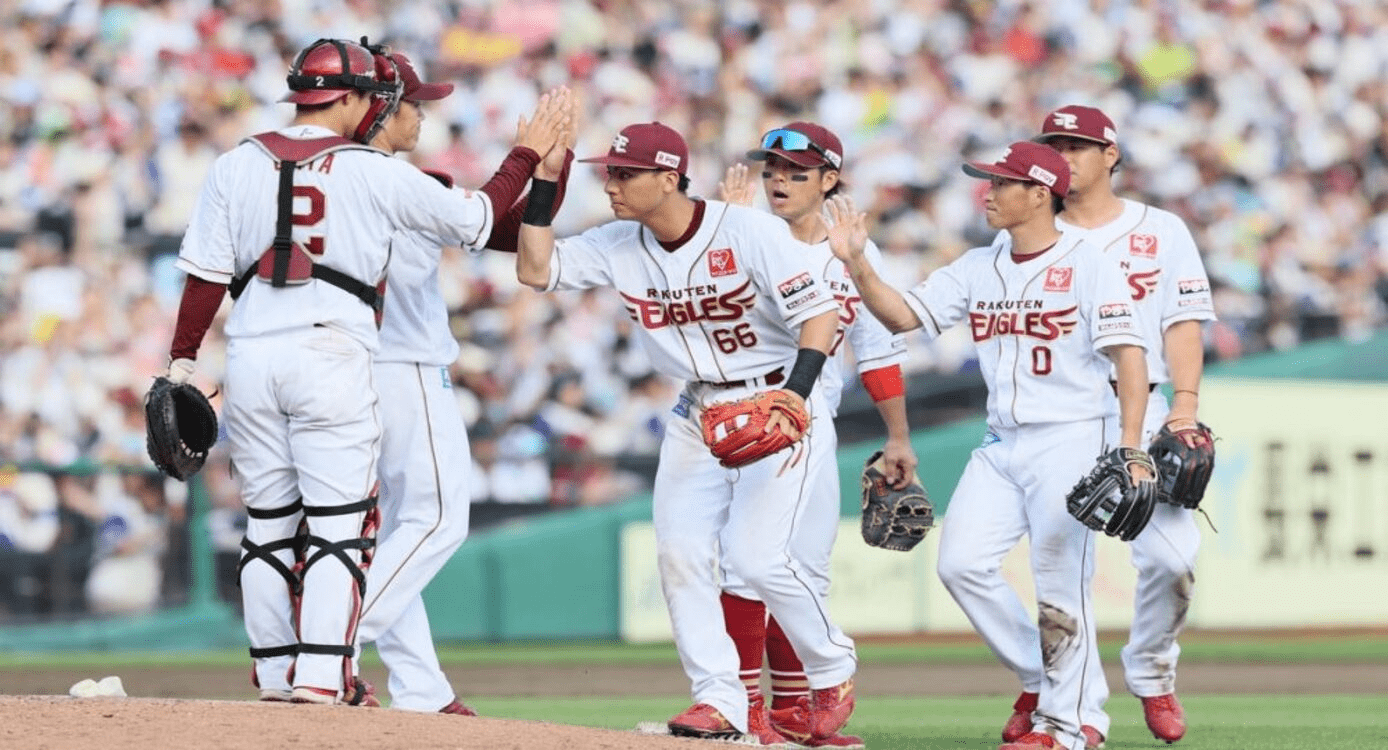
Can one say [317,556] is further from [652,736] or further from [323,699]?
[652,736]

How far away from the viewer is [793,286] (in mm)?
6348

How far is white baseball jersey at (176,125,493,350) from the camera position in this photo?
19.0 feet

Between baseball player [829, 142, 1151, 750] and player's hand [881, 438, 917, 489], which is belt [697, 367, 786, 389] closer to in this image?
baseball player [829, 142, 1151, 750]

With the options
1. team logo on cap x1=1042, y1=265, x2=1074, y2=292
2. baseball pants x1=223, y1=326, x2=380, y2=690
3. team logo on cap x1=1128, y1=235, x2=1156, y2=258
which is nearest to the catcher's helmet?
baseball pants x1=223, y1=326, x2=380, y2=690

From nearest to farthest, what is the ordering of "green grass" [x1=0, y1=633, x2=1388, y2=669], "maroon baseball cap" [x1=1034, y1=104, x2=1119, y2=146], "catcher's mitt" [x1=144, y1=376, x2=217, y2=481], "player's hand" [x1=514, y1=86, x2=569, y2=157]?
"catcher's mitt" [x1=144, y1=376, x2=217, y2=481], "player's hand" [x1=514, y1=86, x2=569, y2=157], "maroon baseball cap" [x1=1034, y1=104, x2=1119, y2=146], "green grass" [x1=0, y1=633, x2=1388, y2=669]

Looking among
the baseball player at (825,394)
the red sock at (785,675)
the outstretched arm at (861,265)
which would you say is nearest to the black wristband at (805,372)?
the outstretched arm at (861,265)

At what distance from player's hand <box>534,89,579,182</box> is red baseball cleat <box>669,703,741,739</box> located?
1.71 m

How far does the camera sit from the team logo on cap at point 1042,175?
666 centimetres

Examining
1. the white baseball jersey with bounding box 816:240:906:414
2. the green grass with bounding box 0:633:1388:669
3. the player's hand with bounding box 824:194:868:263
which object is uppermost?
the player's hand with bounding box 824:194:868:263

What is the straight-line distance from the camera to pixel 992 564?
21.9 feet

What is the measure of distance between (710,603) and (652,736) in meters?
0.88

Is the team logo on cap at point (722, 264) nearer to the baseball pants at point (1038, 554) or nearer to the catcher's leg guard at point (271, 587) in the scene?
the baseball pants at point (1038, 554)

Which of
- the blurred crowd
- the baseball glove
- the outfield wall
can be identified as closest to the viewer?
the baseball glove

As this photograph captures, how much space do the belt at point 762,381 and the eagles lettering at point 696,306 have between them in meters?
0.21
